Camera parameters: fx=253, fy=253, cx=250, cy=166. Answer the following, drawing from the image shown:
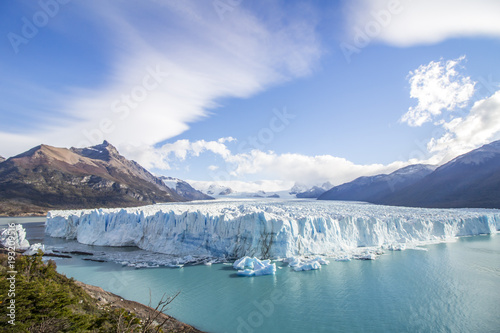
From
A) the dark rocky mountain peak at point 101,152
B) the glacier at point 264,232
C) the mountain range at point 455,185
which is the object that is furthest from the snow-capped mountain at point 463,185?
the dark rocky mountain peak at point 101,152

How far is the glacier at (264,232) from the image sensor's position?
19.0m

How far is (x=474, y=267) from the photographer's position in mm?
Result: 15672

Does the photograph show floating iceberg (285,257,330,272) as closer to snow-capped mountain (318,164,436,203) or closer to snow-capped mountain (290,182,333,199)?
snow-capped mountain (318,164,436,203)

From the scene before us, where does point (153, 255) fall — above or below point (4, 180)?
below

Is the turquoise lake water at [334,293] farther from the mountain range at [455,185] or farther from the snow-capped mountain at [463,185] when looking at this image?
the mountain range at [455,185]

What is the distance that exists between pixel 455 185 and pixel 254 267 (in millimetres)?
62208

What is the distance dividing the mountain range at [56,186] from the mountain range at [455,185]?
2840 inches

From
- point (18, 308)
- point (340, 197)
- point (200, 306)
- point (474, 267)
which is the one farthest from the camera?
point (340, 197)

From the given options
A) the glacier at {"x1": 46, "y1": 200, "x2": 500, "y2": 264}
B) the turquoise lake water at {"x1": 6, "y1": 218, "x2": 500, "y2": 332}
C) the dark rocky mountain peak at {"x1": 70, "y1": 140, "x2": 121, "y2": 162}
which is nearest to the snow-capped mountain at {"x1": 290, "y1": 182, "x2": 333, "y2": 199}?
the dark rocky mountain peak at {"x1": 70, "y1": 140, "x2": 121, "y2": 162}

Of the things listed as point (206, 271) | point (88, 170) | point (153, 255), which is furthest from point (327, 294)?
point (88, 170)

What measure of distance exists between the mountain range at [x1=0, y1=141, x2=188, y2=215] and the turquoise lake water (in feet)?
160

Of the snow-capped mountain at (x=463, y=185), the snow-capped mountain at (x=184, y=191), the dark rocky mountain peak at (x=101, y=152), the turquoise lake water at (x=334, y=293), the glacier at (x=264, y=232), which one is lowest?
the turquoise lake water at (x=334, y=293)

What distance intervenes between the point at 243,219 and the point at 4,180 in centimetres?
6957

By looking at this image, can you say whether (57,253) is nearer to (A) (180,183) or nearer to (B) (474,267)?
(B) (474,267)
